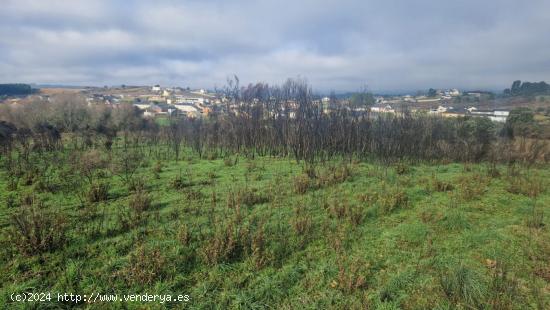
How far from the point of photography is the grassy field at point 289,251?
3.86 metres

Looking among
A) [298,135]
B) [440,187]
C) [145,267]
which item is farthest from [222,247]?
[298,135]

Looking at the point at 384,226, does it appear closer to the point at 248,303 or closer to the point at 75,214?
the point at 248,303

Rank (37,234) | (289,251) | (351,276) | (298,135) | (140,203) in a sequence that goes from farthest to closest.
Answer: (298,135)
(140,203)
(289,251)
(37,234)
(351,276)

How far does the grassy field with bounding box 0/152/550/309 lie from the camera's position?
12.6 ft

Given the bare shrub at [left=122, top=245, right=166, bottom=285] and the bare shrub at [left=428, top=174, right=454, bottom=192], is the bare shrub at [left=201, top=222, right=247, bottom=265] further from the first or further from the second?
the bare shrub at [left=428, top=174, right=454, bottom=192]

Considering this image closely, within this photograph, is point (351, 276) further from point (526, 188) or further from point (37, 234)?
point (526, 188)

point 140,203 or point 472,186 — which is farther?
point 472,186

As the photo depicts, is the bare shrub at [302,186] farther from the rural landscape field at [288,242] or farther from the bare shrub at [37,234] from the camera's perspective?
the bare shrub at [37,234]

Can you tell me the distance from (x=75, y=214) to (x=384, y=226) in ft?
22.9

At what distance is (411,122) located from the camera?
24750 mm

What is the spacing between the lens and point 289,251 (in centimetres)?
507

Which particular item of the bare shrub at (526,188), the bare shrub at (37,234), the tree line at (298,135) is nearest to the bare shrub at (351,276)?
the bare shrub at (37,234)

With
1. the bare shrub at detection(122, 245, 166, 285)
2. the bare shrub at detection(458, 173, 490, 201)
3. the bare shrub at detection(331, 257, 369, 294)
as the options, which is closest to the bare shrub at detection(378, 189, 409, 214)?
the bare shrub at detection(458, 173, 490, 201)

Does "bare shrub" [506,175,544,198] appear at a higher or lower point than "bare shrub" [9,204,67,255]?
lower
